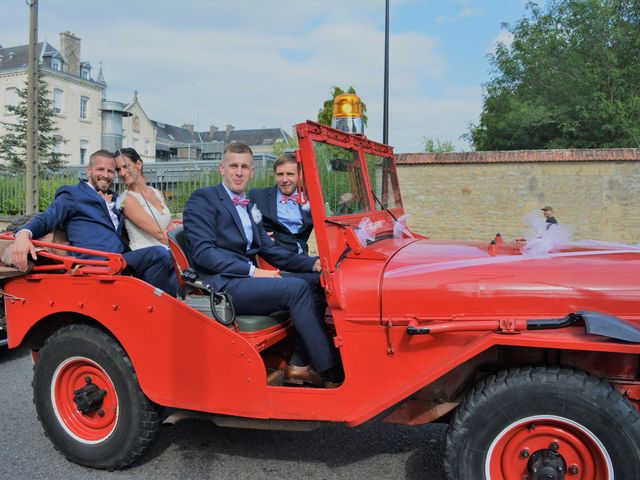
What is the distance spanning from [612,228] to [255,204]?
33.0 feet

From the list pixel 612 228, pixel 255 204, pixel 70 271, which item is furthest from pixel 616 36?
pixel 70 271

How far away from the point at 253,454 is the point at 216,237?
1374 millimetres

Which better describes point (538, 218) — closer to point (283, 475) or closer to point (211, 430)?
point (283, 475)

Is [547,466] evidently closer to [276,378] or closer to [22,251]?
[276,378]

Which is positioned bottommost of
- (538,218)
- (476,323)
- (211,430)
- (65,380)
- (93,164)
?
(211,430)

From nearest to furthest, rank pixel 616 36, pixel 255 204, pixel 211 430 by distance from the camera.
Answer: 1. pixel 211 430
2. pixel 255 204
3. pixel 616 36

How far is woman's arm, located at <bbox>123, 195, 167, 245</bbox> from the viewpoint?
423 centimetres

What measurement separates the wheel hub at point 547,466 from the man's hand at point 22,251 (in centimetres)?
288

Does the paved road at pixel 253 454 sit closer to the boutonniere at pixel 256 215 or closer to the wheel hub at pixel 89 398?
the wheel hub at pixel 89 398

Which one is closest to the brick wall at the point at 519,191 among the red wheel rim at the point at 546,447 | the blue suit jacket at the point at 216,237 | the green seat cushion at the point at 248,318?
the blue suit jacket at the point at 216,237

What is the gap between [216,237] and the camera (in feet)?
11.0

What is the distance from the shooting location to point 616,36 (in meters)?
19.8

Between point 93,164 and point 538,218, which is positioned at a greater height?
point 93,164

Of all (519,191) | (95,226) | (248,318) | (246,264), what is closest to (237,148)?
(246,264)
